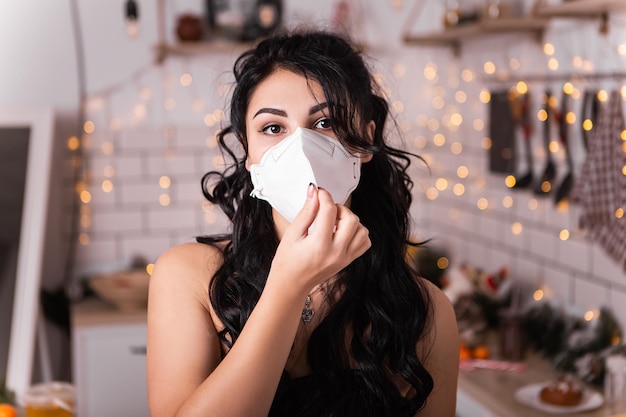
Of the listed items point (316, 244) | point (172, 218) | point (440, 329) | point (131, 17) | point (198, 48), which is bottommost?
point (172, 218)

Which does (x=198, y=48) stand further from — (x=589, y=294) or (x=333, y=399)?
(x=333, y=399)

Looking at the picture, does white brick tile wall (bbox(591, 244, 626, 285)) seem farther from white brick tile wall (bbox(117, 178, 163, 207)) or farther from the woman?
white brick tile wall (bbox(117, 178, 163, 207))

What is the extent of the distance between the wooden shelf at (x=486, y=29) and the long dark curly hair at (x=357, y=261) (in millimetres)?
1238

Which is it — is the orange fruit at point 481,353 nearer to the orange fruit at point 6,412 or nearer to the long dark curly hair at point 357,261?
the long dark curly hair at point 357,261

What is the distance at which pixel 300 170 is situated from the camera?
3.81ft

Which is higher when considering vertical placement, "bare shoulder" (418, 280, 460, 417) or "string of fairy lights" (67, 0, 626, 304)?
"string of fairy lights" (67, 0, 626, 304)

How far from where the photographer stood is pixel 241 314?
50.7 inches

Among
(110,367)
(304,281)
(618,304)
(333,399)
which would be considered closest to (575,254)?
(618,304)

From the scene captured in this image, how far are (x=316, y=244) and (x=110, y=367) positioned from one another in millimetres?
2095

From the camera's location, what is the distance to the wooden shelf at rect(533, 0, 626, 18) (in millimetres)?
2017

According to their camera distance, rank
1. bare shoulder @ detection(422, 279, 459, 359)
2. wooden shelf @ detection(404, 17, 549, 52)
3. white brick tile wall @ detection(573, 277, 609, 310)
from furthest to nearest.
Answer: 1. wooden shelf @ detection(404, 17, 549, 52)
2. white brick tile wall @ detection(573, 277, 609, 310)
3. bare shoulder @ detection(422, 279, 459, 359)

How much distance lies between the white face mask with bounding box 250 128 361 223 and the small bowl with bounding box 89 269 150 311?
6.20ft

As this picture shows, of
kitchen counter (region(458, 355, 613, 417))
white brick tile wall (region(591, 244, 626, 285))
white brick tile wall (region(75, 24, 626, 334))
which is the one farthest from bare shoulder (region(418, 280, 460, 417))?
white brick tile wall (region(75, 24, 626, 334))

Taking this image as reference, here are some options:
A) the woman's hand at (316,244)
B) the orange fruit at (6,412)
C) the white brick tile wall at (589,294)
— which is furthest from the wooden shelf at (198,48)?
the woman's hand at (316,244)
